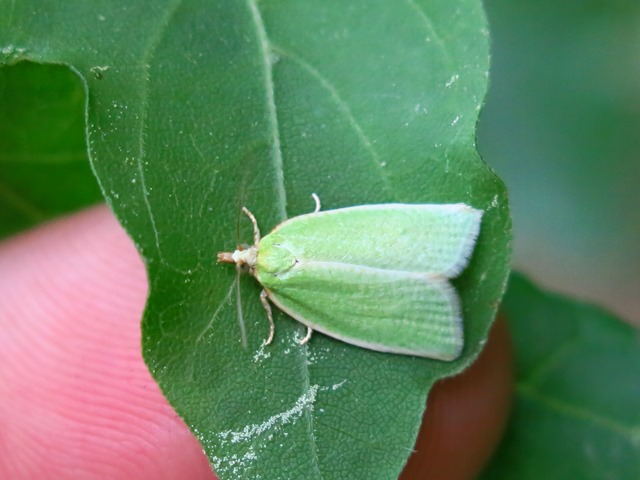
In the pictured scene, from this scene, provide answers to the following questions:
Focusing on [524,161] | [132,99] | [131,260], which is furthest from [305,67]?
[524,161]

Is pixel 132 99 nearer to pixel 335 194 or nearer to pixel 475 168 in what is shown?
pixel 335 194

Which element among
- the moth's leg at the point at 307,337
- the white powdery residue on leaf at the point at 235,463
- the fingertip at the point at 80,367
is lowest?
the fingertip at the point at 80,367

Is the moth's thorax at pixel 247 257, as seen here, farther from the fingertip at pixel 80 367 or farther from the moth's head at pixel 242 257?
the fingertip at pixel 80 367

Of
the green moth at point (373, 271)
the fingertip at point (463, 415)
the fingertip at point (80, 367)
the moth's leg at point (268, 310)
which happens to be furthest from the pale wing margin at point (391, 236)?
the fingertip at point (80, 367)

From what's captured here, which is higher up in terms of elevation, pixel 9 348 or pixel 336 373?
pixel 336 373

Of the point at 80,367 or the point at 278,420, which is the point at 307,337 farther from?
the point at 80,367

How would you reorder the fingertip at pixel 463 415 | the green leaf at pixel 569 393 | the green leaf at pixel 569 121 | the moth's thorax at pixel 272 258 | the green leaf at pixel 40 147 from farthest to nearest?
the green leaf at pixel 569 121, the green leaf at pixel 569 393, the fingertip at pixel 463 415, the green leaf at pixel 40 147, the moth's thorax at pixel 272 258

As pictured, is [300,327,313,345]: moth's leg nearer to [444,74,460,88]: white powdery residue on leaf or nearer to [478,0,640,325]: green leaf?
[444,74,460,88]: white powdery residue on leaf

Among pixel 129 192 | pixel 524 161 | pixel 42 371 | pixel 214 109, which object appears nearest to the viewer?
pixel 129 192
